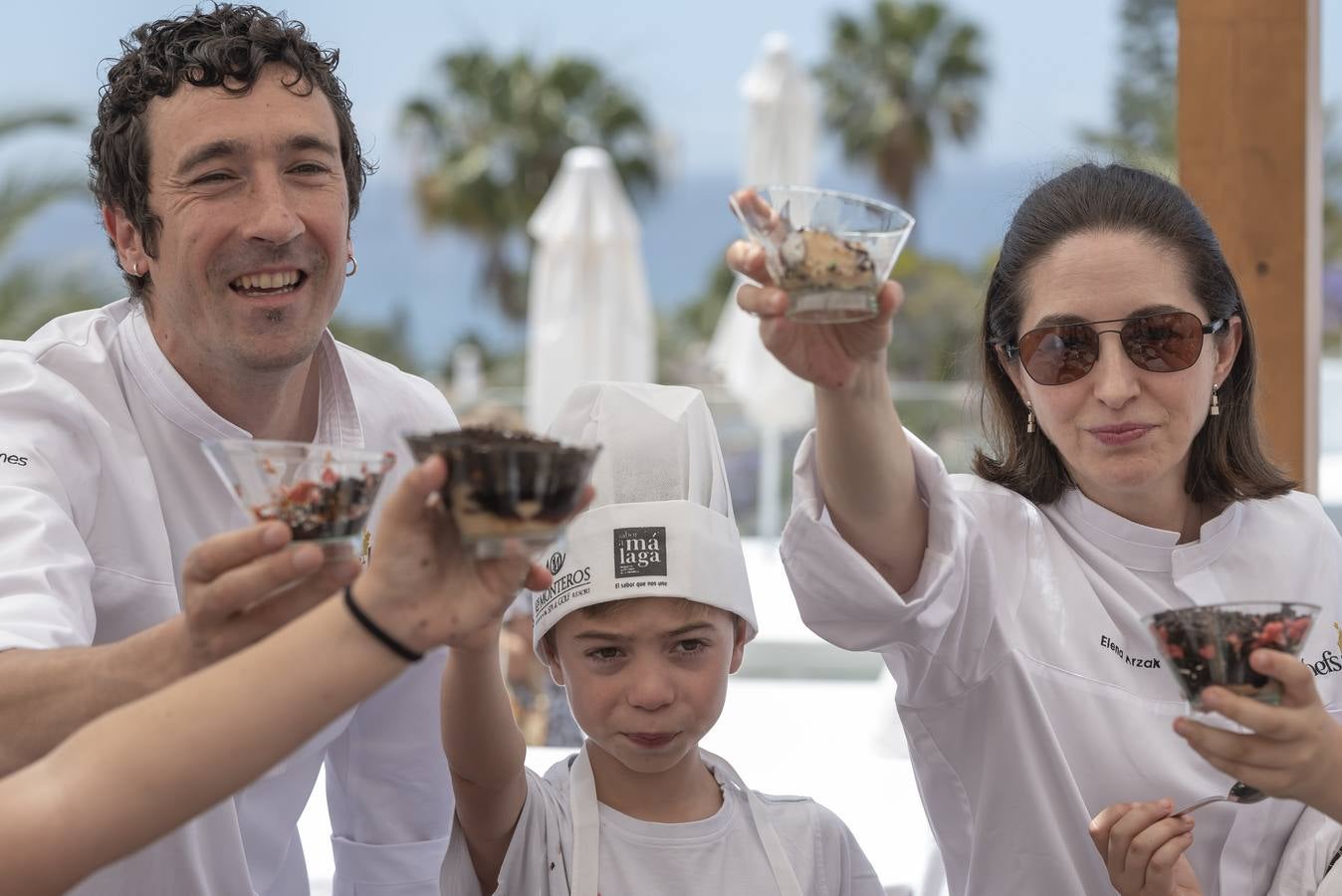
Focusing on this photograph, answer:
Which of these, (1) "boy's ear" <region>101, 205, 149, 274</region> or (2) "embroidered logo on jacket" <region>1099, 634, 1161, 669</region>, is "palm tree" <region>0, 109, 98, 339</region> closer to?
(1) "boy's ear" <region>101, 205, 149, 274</region>

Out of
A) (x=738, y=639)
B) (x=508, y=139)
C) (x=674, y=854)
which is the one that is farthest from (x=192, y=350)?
(x=508, y=139)

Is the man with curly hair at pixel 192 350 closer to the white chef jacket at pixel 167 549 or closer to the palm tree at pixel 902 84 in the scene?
the white chef jacket at pixel 167 549

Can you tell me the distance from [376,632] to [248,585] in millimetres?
231

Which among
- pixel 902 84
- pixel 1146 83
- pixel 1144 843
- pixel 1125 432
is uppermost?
pixel 1146 83

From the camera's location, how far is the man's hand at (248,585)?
177 cm

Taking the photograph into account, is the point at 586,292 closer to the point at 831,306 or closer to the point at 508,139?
the point at 831,306

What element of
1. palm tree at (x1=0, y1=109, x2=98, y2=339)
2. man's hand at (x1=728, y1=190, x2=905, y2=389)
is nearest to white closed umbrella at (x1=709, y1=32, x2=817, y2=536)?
palm tree at (x1=0, y1=109, x2=98, y2=339)

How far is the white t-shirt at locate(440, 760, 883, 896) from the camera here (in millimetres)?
2670

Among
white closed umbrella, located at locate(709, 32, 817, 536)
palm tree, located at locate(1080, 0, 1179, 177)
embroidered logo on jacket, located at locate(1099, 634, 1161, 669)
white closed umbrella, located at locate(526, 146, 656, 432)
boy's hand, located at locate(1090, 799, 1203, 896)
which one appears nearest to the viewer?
boy's hand, located at locate(1090, 799, 1203, 896)

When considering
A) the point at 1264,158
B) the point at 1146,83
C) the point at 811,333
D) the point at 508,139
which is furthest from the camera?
the point at 1146,83

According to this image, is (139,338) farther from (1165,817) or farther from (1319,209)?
(1319,209)

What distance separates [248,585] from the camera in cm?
178

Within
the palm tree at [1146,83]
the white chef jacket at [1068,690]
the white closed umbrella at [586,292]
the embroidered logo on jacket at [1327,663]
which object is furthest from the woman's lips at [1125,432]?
the palm tree at [1146,83]

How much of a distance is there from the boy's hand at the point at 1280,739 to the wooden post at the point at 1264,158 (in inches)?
88.2
